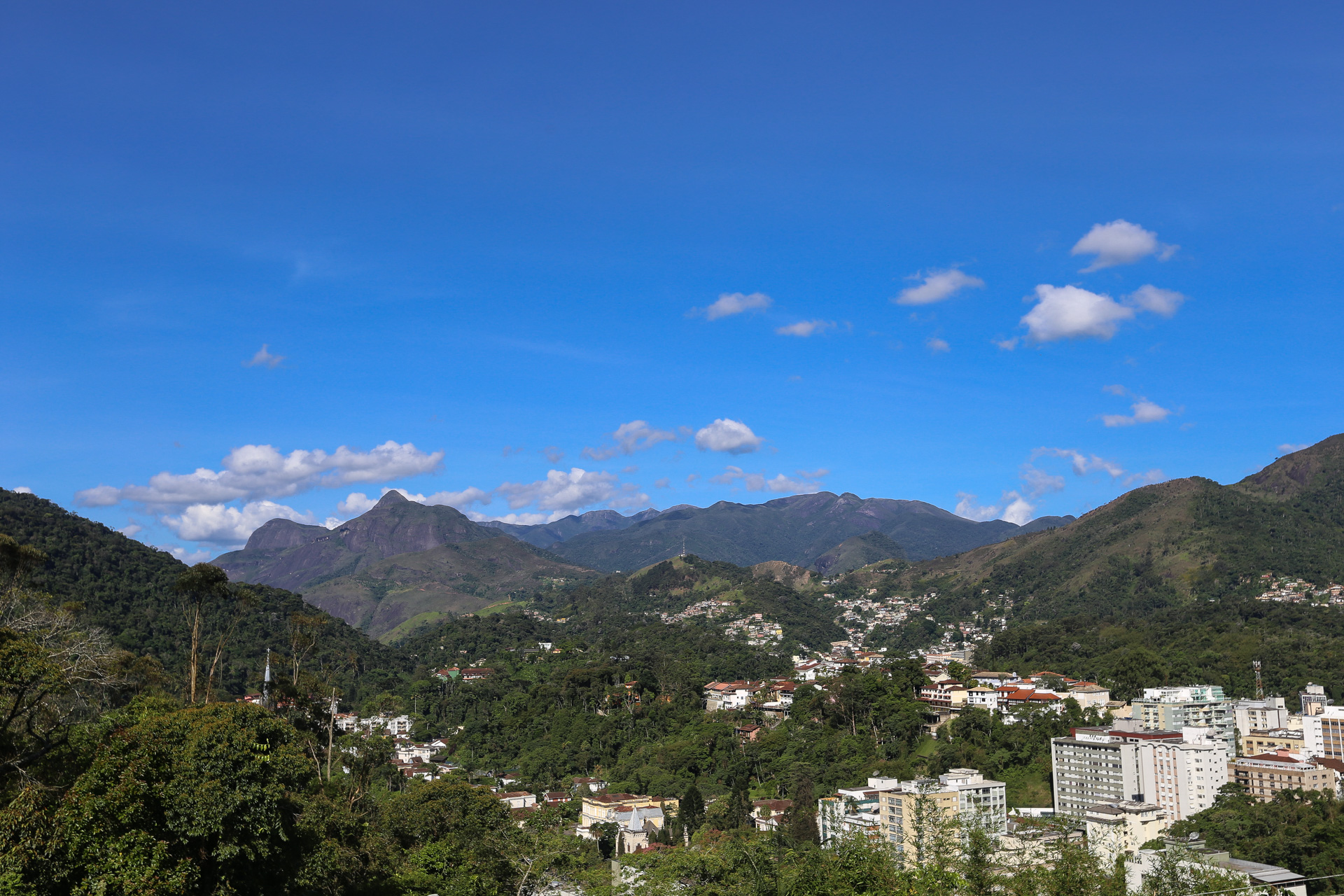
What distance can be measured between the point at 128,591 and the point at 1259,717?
206 feet

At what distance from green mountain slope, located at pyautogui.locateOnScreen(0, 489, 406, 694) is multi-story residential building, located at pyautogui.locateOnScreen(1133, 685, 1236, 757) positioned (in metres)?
40.5

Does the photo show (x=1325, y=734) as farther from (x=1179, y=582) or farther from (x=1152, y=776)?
(x=1179, y=582)

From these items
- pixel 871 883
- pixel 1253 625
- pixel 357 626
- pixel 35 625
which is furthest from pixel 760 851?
pixel 357 626

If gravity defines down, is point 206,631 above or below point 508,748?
above

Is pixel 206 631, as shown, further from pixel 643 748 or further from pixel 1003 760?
pixel 1003 760

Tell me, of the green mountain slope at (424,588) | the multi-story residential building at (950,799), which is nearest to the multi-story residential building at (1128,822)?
the multi-story residential building at (950,799)

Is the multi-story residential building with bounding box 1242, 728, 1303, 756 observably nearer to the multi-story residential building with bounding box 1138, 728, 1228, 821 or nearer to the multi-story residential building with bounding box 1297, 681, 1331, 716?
the multi-story residential building with bounding box 1297, 681, 1331, 716

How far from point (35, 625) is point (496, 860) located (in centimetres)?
1101

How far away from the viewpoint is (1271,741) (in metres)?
42.1

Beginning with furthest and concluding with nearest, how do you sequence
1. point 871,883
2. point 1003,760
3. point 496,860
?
point 1003,760 → point 496,860 → point 871,883

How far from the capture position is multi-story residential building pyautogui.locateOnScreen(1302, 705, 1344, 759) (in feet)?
133


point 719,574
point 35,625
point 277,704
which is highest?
point 719,574

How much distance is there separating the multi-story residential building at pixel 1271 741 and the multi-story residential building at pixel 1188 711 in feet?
1.92

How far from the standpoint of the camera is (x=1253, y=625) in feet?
216
